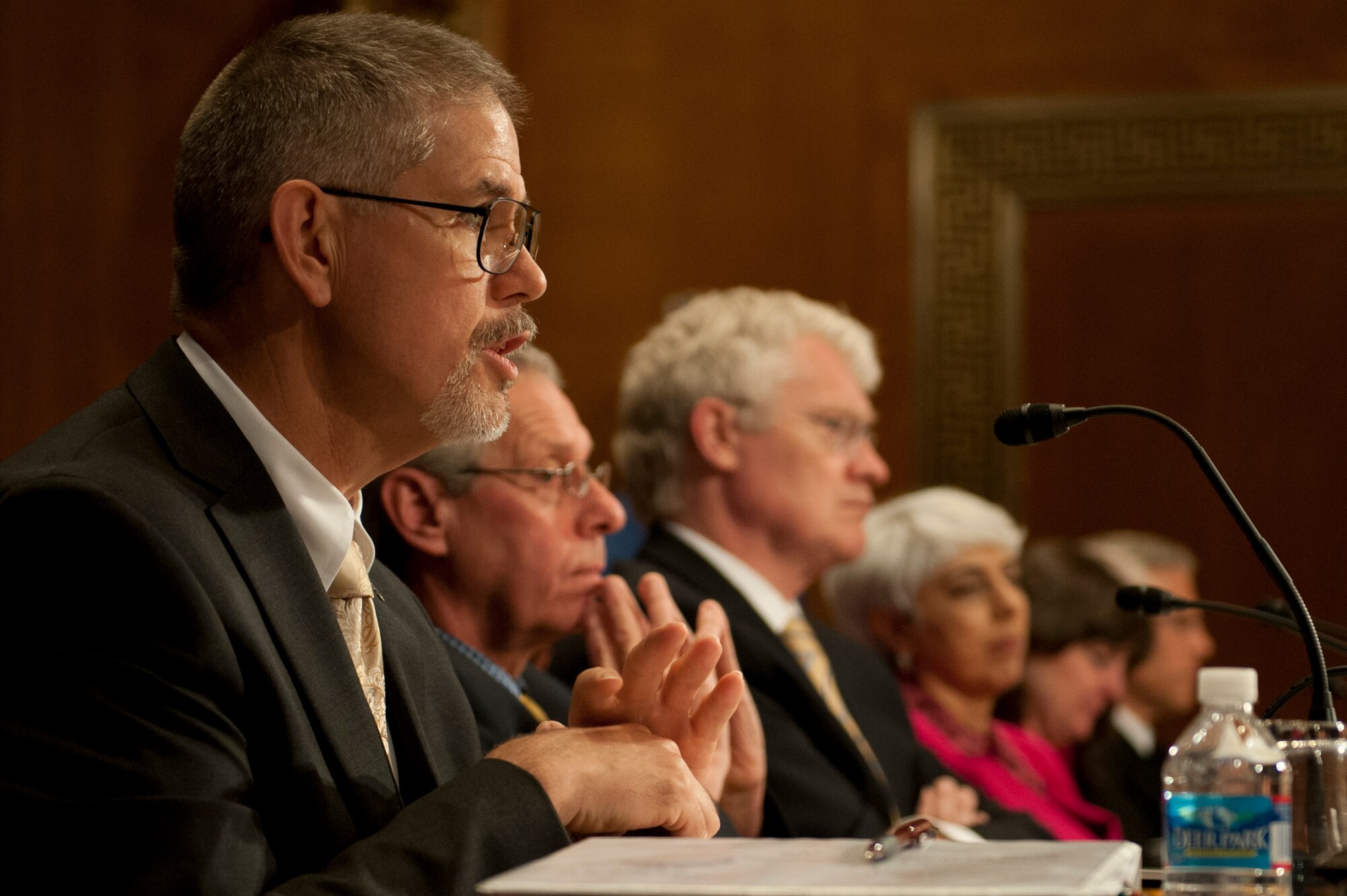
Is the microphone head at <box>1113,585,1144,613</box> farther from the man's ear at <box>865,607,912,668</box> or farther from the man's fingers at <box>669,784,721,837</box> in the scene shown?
the man's ear at <box>865,607,912,668</box>

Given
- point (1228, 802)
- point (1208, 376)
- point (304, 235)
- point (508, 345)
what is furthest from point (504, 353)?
point (1208, 376)

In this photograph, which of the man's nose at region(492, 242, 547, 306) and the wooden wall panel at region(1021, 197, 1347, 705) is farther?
the wooden wall panel at region(1021, 197, 1347, 705)

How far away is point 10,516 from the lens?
1.37m

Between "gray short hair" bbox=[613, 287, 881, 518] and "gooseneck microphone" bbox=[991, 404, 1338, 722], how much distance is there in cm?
164

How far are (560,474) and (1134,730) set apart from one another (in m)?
2.92

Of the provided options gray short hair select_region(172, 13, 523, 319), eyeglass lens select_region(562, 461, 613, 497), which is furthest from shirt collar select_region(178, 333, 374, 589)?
eyeglass lens select_region(562, 461, 613, 497)

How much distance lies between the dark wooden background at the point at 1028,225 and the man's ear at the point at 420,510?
287cm

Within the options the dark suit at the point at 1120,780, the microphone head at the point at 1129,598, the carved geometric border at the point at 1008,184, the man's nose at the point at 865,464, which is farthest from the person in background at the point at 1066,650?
the microphone head at the point at 1129,598

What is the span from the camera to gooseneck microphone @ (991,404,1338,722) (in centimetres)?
156

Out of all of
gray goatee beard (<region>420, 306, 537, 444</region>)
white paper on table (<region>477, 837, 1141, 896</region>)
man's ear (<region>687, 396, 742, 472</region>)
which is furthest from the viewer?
man's ear (<region>687, 396, 742, 472</region>)

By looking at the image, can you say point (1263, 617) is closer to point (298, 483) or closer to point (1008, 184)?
point (298, 483)

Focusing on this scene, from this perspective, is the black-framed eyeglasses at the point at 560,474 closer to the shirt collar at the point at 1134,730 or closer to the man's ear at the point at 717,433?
the man's ear at the point at 717,433

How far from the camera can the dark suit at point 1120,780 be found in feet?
15.5

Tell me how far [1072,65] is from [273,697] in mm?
4787
